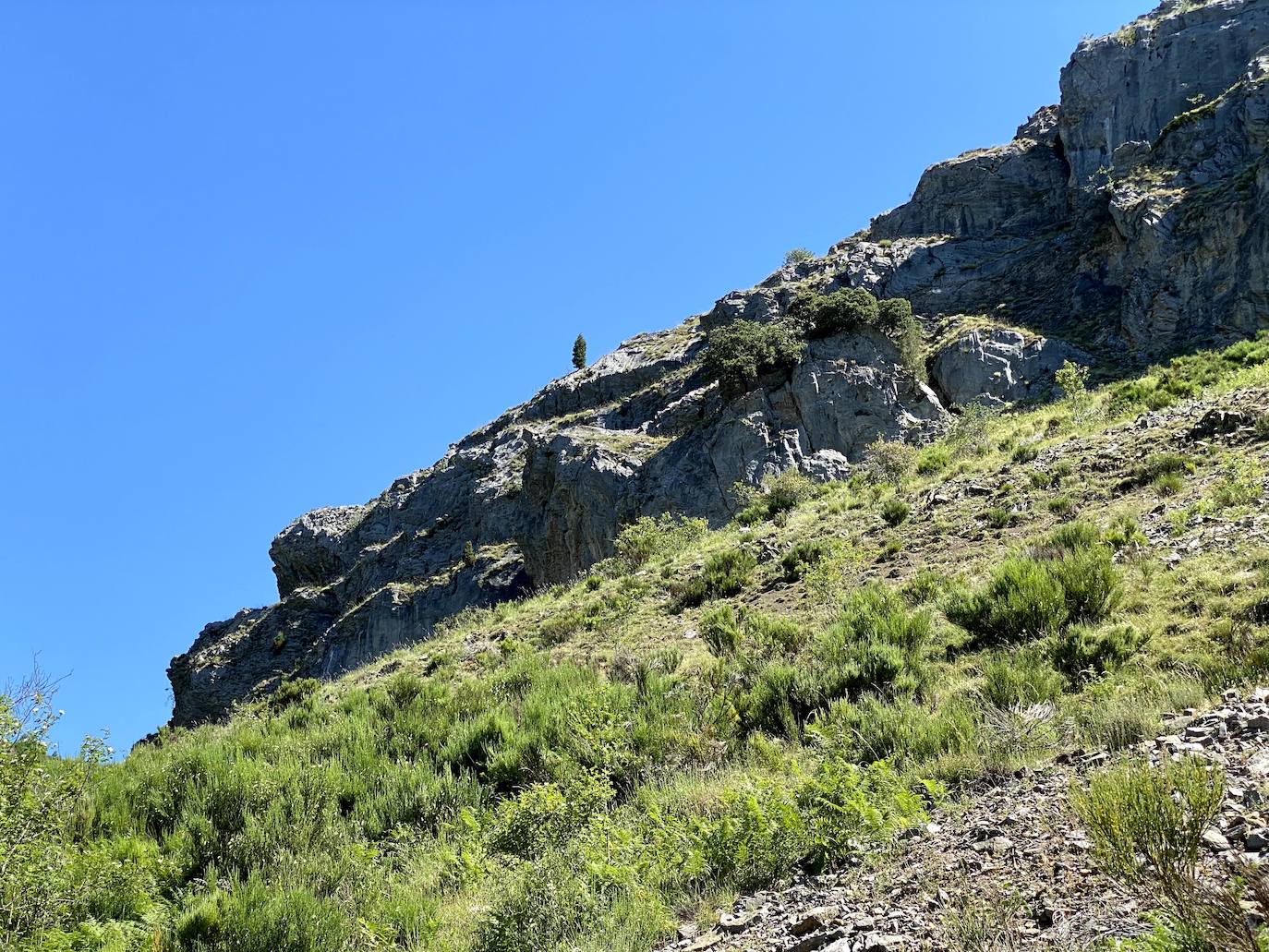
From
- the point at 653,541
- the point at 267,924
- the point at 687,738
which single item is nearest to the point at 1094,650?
the point at 687,738

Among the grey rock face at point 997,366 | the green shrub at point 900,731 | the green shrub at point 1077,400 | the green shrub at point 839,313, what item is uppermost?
the green shrub at point 839,313

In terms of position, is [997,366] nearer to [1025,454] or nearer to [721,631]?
[1025,454]

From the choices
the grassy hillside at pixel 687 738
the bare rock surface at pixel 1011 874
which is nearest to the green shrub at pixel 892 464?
the grassy hillside at pixel 687 738

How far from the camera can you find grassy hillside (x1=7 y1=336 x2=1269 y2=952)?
16.1 ft

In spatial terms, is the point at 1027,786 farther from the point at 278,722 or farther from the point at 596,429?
the point at 596,429

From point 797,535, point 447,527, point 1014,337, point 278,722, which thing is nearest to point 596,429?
point 447,527

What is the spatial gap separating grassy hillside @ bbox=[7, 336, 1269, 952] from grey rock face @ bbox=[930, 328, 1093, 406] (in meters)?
23.4

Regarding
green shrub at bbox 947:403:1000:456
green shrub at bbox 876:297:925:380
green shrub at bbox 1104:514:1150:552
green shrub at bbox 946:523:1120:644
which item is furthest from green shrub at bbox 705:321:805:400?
green shrub at bbox 946:523:1120:644

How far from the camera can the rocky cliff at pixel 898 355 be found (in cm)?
3703

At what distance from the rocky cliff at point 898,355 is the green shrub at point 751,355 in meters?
0.77

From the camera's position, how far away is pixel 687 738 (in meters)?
7.77

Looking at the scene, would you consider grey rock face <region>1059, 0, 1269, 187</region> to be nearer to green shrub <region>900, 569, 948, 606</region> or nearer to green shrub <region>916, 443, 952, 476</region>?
green shrub <region>916, 443, 952, 476</region>

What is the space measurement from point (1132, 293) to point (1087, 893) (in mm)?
41626

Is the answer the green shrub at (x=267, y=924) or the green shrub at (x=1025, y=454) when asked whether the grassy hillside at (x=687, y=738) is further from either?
the green shrub at (x=1025, y=454)
